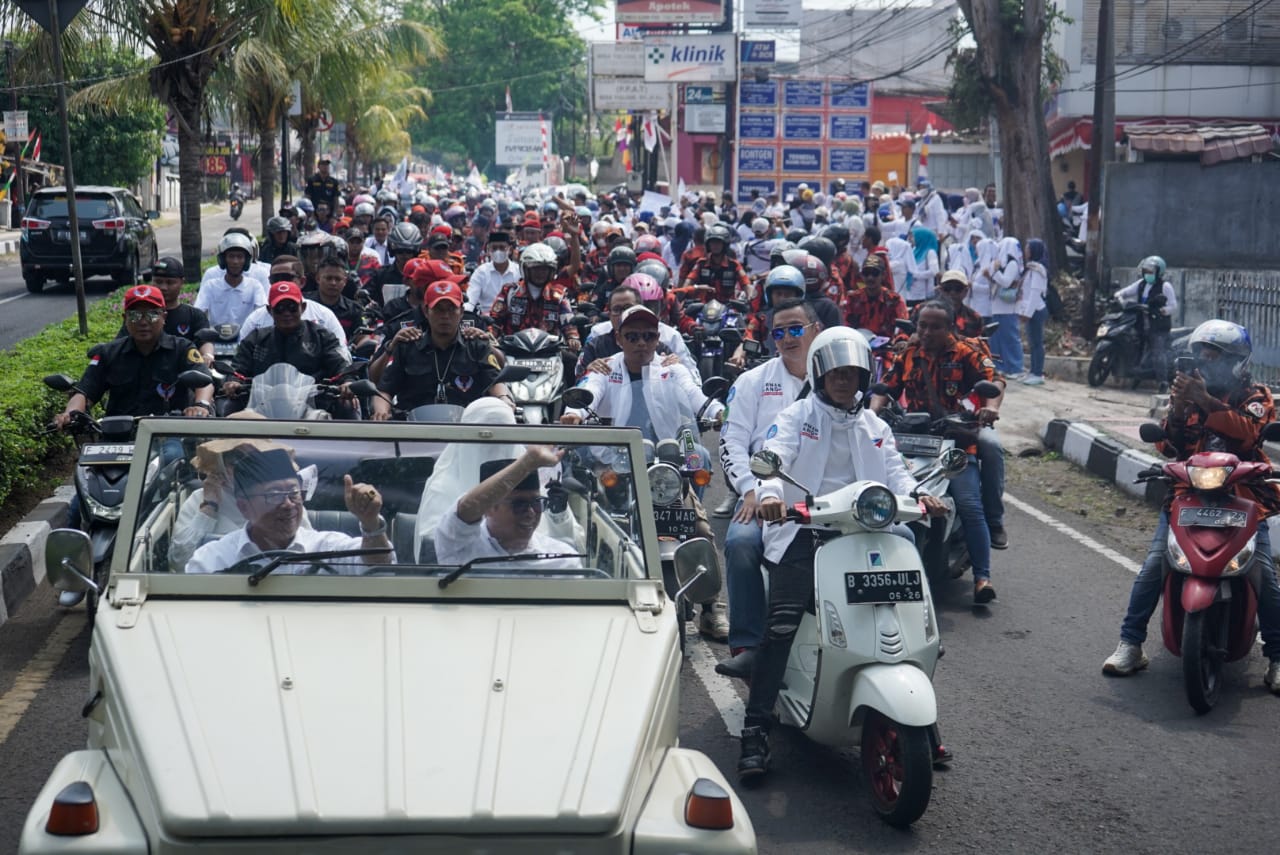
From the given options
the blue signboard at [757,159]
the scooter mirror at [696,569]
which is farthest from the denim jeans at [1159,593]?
the blue signboard at [757,159]

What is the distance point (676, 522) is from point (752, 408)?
2.18ft

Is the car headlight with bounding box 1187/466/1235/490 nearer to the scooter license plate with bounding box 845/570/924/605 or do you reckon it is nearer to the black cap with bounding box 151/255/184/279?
the scooter license plate with bounding box 845/570/924/605

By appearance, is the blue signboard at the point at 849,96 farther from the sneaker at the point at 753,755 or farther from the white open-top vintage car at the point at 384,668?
the white open-top vintage car at the point at 384,668

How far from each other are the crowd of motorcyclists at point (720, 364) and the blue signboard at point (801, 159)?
29.8 m

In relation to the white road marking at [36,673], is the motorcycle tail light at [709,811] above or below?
above

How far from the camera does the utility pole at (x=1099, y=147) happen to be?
21125 millimetres

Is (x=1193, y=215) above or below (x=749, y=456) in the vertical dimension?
above

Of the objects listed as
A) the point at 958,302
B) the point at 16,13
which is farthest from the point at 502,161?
the point at 958,302

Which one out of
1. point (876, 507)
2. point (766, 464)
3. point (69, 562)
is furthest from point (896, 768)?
point (69, 562)

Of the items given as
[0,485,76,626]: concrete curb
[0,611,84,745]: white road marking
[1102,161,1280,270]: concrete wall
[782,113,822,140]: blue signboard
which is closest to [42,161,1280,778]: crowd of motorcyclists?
[0,485,76,626]: concrete curb

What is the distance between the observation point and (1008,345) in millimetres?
18656

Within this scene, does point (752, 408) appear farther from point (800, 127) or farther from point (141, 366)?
point (800, 127)

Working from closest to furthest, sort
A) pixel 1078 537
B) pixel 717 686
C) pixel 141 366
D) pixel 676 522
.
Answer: pixel 717 686, pixel 676 522, pixel 141 366, pixel 1078 537

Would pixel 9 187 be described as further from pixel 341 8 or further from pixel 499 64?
pixel 499 64
